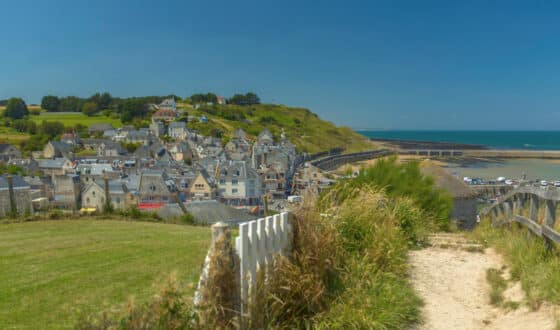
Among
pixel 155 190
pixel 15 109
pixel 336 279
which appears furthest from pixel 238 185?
pixel 15 109

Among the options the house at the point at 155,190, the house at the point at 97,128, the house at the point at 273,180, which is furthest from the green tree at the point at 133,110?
the house at the point at 155,190

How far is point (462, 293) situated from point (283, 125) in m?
159

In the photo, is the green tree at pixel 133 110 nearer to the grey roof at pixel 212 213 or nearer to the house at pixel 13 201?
the house at pixel 13 201

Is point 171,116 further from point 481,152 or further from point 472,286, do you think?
point 472,286

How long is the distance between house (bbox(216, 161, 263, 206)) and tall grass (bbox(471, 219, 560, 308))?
48.1 m

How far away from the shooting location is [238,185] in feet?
188

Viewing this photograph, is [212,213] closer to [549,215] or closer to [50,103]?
[549,215]

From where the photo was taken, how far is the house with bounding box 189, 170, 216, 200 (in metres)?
53.5

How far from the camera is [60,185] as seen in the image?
4947 centimetres

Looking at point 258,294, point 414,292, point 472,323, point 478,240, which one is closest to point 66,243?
point 258,294

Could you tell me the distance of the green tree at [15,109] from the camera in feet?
407

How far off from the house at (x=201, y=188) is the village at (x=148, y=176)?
0.40 feet

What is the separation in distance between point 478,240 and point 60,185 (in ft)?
162

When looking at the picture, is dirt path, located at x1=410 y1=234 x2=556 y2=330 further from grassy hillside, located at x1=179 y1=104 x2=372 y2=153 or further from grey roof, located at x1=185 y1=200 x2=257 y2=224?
grassy hillside, located at x1=179 y1=104 x2=372 y2=153
